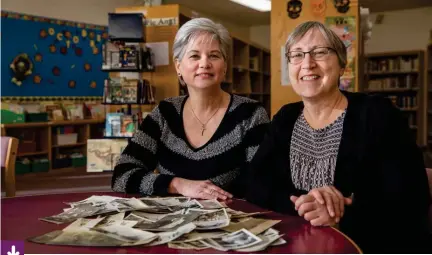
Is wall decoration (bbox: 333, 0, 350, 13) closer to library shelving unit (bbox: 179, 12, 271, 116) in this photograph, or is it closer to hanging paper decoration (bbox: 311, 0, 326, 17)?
hanging paper decoration (bbox: 311, 0, 326, 17)

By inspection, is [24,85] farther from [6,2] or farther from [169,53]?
[169,53]

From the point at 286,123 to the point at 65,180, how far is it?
18.0 ft

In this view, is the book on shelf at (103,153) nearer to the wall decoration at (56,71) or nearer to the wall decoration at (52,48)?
the wall decoration at (56,71)

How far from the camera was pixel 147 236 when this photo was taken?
3.54 feet

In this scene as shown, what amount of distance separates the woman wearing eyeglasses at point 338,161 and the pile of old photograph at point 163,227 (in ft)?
0.72

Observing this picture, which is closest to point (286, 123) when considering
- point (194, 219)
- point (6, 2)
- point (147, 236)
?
point (194, 219)

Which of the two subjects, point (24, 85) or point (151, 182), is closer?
point (151, 182)

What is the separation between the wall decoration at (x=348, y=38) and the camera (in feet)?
14.6

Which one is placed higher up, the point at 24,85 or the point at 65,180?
the point at 24,85

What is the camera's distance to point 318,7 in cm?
459

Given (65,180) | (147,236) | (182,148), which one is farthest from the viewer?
(65,180)

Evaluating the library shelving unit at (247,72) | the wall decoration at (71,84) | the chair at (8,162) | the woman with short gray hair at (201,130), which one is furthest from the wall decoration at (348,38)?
the wall decoration at (71,84)

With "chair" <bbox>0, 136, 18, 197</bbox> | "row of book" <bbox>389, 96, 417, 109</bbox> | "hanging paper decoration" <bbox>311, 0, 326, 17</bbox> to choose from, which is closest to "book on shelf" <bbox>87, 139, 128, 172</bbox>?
"hanging paper decoration" <bbox>311, 0, 326, 17</bbox>

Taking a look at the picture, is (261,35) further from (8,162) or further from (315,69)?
(315,69)
